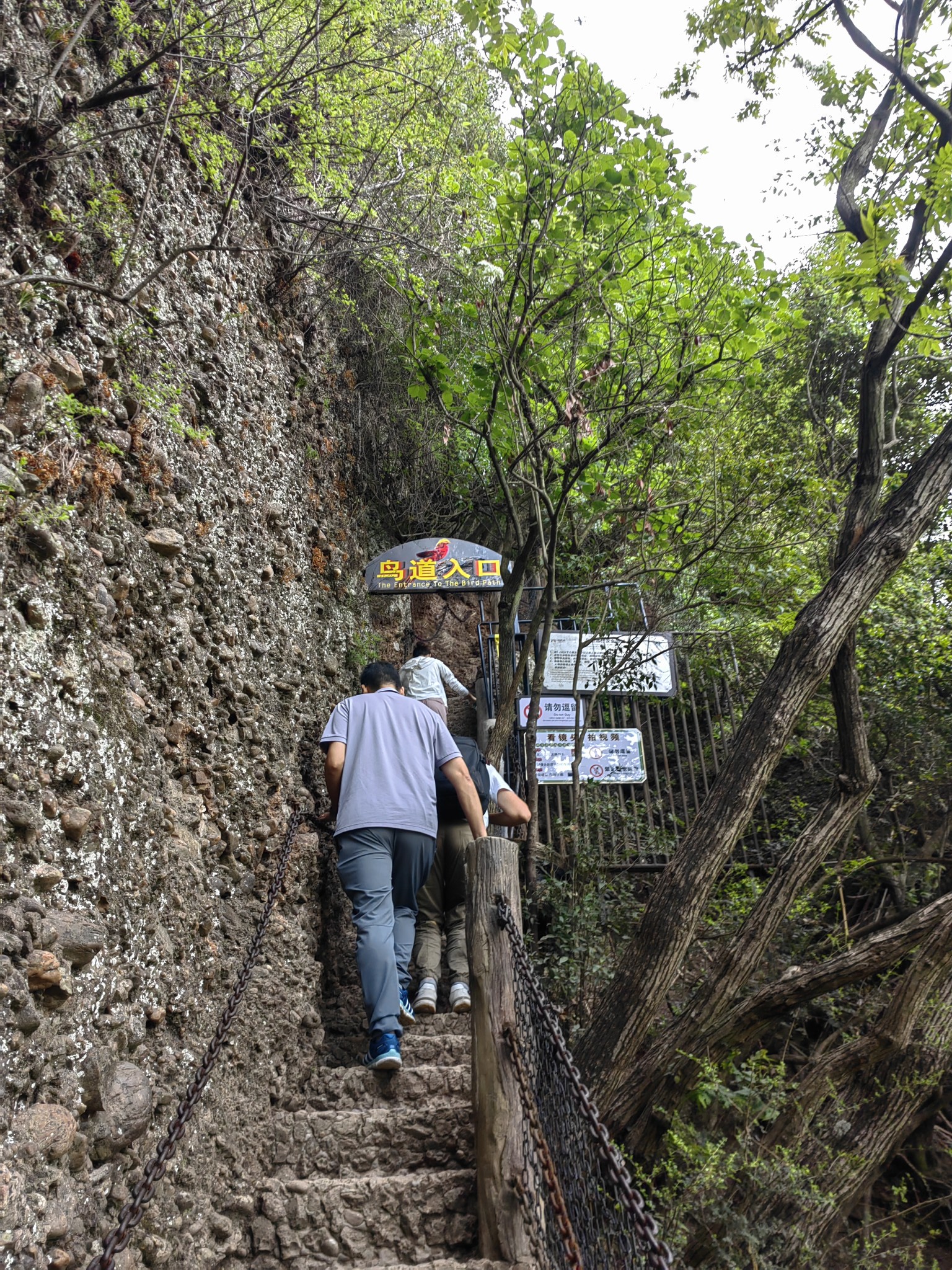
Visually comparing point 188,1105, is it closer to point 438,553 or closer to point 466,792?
point 466,792

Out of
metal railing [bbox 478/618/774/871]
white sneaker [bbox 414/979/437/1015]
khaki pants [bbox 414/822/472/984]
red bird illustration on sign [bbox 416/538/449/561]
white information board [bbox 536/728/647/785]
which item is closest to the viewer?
white sneaker [bbox 414/979/437/1015]

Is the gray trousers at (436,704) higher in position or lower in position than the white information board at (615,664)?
→ lower

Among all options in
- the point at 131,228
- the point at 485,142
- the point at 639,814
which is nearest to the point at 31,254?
the point at 131,228

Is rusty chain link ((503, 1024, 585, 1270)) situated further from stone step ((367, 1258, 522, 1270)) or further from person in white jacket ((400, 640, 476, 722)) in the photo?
person in white jacket ((400, 640, 476, 722))

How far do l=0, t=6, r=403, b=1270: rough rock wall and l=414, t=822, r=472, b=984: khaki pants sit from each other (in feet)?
1.84

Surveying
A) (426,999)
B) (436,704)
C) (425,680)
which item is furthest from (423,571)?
(426,999)

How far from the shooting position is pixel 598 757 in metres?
7.91

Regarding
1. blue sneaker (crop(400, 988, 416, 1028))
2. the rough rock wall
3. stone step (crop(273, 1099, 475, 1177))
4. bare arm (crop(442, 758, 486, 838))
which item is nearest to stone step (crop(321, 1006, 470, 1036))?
blue sneaker (crop(400, 988, 416, 1028))

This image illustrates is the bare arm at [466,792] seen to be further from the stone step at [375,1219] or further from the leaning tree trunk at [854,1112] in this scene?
the leaning tree trunk at [854,1112]

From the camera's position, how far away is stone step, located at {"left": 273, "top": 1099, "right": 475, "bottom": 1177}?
3250 mm

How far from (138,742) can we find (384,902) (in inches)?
52.4

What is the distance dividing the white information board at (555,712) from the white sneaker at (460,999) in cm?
396

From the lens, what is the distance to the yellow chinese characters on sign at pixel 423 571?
6.81 m

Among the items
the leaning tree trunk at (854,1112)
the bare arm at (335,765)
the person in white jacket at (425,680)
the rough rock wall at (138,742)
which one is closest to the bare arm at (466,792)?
the bare arm at (335,765)
